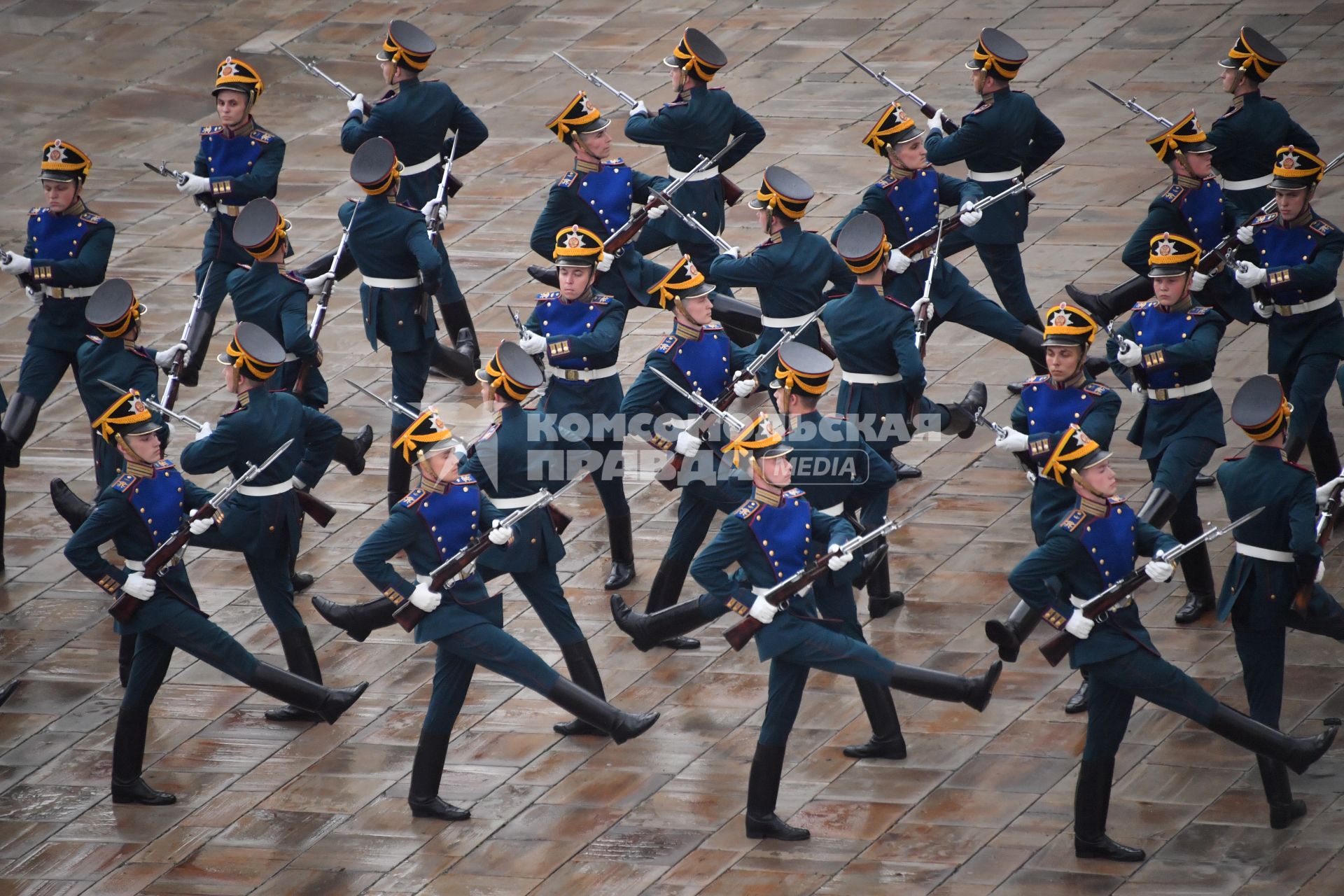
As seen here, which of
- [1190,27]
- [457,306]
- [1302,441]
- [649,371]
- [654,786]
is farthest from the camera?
[1190,27]

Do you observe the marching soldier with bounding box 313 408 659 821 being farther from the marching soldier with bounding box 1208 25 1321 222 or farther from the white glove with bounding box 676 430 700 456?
the marching soldier with bounding box 1208 25 1321 222

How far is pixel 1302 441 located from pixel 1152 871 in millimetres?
3328

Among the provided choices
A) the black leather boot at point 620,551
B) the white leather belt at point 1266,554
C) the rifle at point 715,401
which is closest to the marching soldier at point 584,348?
the black leather boot at point 620,551

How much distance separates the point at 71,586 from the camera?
Answer: 10797 millimetres

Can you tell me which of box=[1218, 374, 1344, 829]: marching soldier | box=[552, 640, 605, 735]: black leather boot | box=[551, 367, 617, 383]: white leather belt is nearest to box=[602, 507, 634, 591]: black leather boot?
box=[551, 367, 617, 383]: white leather belt

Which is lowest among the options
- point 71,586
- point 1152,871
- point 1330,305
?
point 1152,871

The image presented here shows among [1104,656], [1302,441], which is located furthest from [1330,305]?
[1104,656]

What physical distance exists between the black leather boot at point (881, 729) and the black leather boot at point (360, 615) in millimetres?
2115

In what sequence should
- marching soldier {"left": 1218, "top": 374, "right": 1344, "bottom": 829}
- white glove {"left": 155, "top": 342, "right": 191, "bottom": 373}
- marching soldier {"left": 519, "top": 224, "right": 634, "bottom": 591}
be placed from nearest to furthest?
marching soldier {"left": 1218, "top": 374, "right": 1344, "bottom": 829} → marching soldier {"left": 519, "top": 224, "right": 634, "bottom": 591} → white glove {"left": 155, "top": 342, "right": 191, "bottom": 373}

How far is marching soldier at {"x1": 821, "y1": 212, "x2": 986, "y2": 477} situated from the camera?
9.69 meters

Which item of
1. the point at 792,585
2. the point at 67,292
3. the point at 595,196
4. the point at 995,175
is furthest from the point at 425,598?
the point at 995,175

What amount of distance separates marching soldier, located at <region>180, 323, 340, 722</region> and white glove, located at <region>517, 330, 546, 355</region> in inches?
47.2

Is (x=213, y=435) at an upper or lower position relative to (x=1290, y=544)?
upper

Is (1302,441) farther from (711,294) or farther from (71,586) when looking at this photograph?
(71,586)
